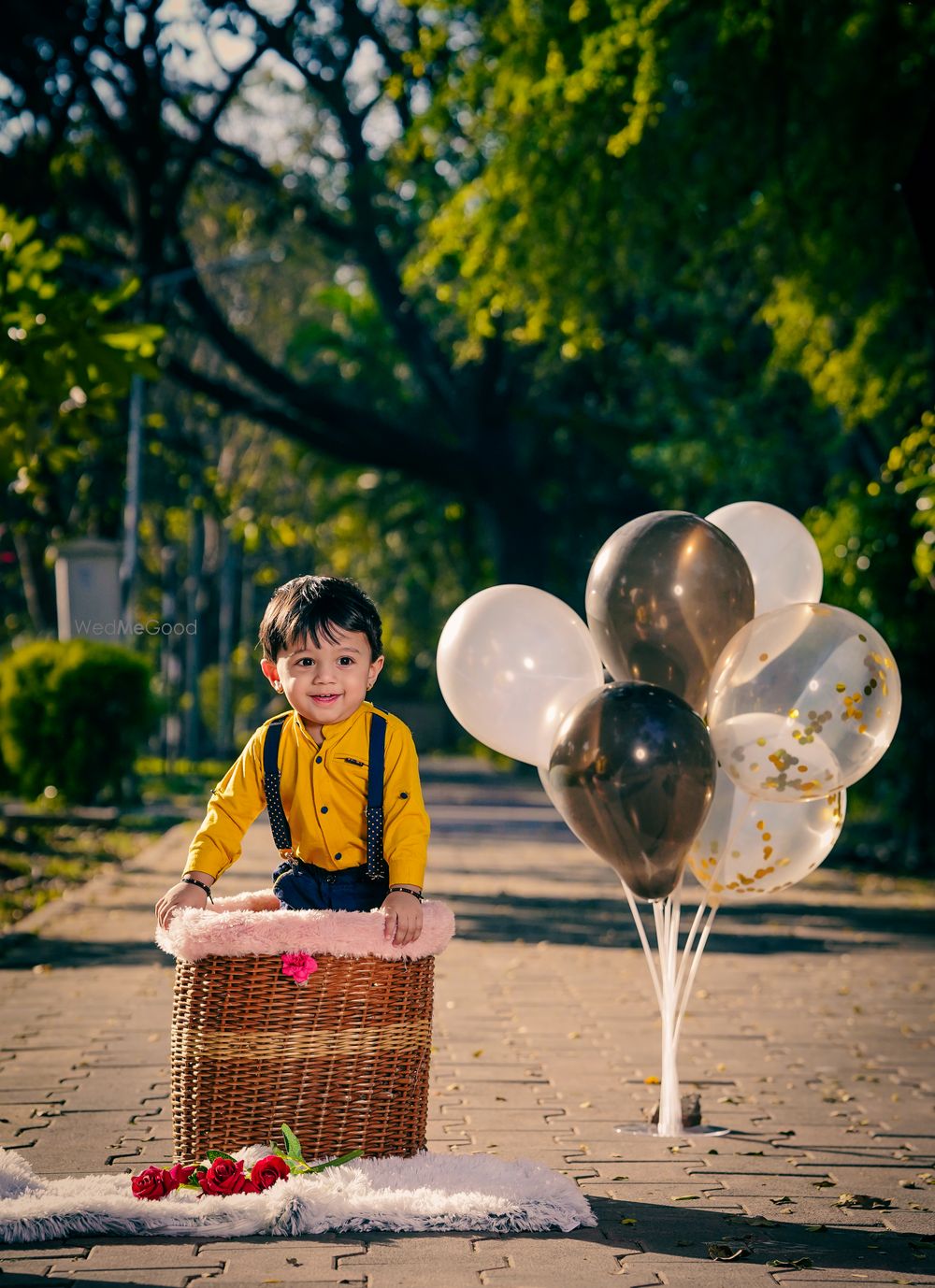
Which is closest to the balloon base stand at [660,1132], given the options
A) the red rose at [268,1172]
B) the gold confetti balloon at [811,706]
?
the gold confetti balloon at [811,706]

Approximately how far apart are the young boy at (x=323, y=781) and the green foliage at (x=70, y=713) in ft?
46.2

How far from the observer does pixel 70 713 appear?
1830cm

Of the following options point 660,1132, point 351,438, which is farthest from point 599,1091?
point 351,438

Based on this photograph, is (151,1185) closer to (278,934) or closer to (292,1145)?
(292,1145)

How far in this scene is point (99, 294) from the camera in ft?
32.0

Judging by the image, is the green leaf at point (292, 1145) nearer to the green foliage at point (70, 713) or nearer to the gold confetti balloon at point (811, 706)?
the gold confetti balloon at point (811, 706)

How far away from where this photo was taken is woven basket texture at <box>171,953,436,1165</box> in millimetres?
4277

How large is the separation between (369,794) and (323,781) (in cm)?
14

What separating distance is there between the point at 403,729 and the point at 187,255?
16336 millimetres

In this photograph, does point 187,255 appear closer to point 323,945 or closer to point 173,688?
point 173,688

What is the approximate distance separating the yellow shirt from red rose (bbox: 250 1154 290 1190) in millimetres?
790

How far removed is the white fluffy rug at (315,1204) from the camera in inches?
156

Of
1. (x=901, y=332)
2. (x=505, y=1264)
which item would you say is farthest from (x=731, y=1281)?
(x=901, y=332)

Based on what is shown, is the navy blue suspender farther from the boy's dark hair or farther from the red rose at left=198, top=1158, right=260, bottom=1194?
the red rose at left=198, top=1158, right=260, bottom=1194
